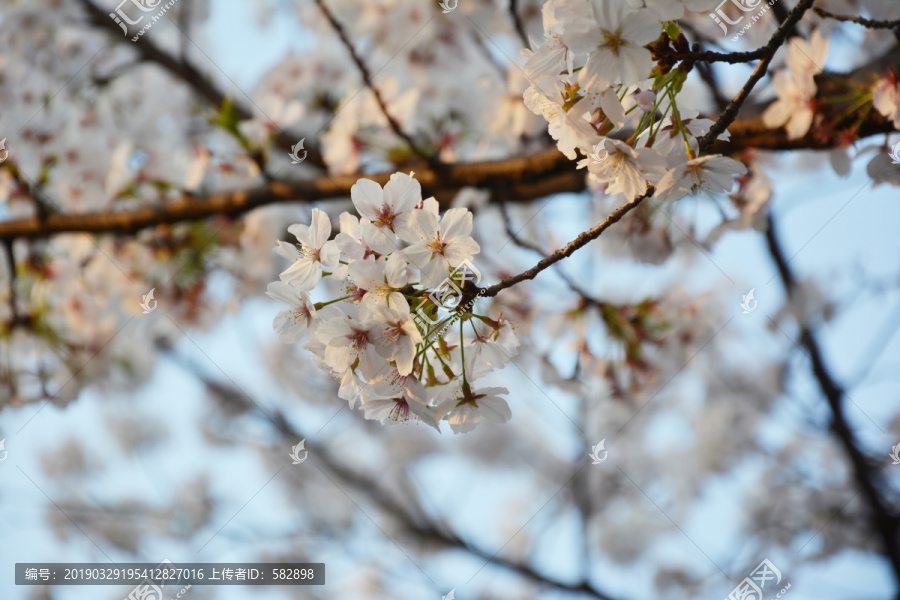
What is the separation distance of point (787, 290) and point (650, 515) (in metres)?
4.65

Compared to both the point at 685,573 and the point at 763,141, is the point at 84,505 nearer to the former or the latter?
the point at 685,573

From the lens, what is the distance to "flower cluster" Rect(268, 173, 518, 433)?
78cm

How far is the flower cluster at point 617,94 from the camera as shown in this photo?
677 mm

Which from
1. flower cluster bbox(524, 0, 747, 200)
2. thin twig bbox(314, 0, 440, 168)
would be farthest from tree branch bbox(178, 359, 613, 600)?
flower cluster bbox(524, 0, 747, 200)

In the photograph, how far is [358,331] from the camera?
31.4 inches

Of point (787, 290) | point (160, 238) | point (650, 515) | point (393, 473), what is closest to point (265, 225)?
point (160, 238)

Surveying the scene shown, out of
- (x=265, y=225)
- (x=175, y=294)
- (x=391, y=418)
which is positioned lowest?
(x=391, y=418)
